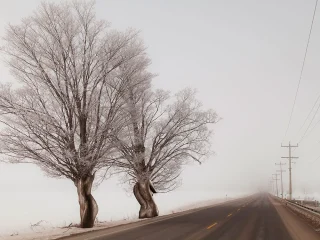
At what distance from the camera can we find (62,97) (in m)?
16.9

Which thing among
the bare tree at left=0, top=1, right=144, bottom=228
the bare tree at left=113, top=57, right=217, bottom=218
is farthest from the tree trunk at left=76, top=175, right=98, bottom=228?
the bare tree at left=113, top=57, right=217, bottom=218

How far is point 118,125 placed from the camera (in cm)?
1803

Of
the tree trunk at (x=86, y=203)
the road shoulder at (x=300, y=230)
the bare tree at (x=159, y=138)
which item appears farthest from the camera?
the bare tree at (x=159, y=138)

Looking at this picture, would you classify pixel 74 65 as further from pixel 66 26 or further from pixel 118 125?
pixel 118 125

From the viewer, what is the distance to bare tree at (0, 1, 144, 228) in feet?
50.7

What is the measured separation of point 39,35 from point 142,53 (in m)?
6.28

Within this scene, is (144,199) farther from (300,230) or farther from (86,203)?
(300,230)

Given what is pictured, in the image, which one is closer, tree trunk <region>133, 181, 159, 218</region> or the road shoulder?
the road shoulder

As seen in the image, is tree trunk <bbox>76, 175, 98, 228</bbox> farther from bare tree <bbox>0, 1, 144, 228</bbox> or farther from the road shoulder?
the road shoulder

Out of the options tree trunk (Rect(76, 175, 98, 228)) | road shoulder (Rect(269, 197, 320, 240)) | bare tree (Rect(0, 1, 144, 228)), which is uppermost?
bare tree (Rect(0, 1, 144, 228))

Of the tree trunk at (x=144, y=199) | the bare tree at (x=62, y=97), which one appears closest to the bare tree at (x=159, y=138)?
the tree trunk at (x=144, y=199)

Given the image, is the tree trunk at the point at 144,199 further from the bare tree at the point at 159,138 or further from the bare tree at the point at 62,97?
the bare tree at the point at 62,97

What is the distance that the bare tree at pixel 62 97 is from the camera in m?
15.5

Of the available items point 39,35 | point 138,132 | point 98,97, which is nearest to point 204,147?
point 138,132
